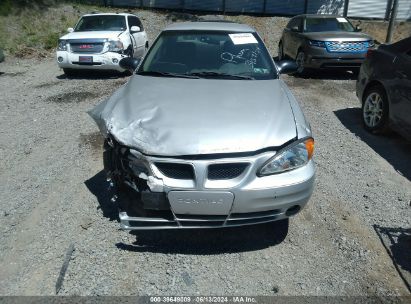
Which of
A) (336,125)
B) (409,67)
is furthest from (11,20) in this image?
(409,67)

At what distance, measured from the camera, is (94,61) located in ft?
31.5

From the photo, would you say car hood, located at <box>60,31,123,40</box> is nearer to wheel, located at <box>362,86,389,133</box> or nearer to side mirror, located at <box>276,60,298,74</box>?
side mirror, located at <box>276,60,298,74</box>

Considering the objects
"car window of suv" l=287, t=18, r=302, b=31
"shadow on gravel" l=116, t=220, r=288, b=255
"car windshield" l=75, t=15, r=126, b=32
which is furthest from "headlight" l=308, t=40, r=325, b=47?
"shadow on gravel" l=116, t=220, r=288, b=255

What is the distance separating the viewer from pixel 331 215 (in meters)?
3.90

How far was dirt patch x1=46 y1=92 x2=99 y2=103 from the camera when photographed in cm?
797

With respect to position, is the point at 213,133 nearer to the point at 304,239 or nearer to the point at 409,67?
the point at 304,239

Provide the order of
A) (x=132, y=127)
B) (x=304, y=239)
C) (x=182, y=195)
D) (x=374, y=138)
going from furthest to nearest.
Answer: (x=374, y=138) → (x=304, y=239) → (x=132, y=127) → (x=182, y=195)

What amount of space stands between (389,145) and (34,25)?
16.3 m

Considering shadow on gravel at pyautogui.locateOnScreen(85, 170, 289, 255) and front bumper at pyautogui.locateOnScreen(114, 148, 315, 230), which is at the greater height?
front bumper at pyautogui.locateOnScreen(114, 148, 315, 230)

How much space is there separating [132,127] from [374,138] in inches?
165

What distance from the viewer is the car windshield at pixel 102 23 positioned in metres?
10.7

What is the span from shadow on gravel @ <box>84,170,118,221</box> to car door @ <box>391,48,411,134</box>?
12.6 feet

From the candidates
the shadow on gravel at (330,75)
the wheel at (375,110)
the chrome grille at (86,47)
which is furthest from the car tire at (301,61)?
the chrome grille at (86,47)

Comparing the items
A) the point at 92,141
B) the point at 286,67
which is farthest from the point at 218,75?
the point at 92,141
